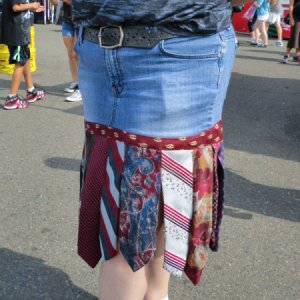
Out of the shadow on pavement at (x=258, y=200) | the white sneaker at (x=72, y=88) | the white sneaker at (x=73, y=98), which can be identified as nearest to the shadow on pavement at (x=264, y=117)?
the shadow on pavement at (x=258, y=200)

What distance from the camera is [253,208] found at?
299 centimetres

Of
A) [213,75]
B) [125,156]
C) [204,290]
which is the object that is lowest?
[204,290]

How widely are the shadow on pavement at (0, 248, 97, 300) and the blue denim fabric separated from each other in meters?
1.10

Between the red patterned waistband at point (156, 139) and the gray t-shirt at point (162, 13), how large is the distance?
297 mm

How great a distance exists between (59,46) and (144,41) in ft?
29.7

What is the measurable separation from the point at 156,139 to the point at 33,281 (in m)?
1.26

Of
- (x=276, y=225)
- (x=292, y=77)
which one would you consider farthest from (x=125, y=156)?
(x=292, y=77)

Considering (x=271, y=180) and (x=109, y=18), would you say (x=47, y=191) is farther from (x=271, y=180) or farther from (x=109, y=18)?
(x=109, y=18)

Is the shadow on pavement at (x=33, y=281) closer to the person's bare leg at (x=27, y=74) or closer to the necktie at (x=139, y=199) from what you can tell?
the necktie at (x=139, y=199)

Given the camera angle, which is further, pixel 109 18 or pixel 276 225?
pixel 276 225

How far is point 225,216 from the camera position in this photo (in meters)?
2.88

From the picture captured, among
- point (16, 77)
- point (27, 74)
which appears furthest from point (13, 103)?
point (27, 74)

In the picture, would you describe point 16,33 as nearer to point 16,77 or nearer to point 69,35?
point 16,77

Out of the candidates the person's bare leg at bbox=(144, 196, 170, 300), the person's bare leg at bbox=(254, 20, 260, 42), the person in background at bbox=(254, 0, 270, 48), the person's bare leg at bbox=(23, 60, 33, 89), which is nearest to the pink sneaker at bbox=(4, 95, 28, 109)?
the person's bare leg at bbox=(23, 60, 33, 89)
